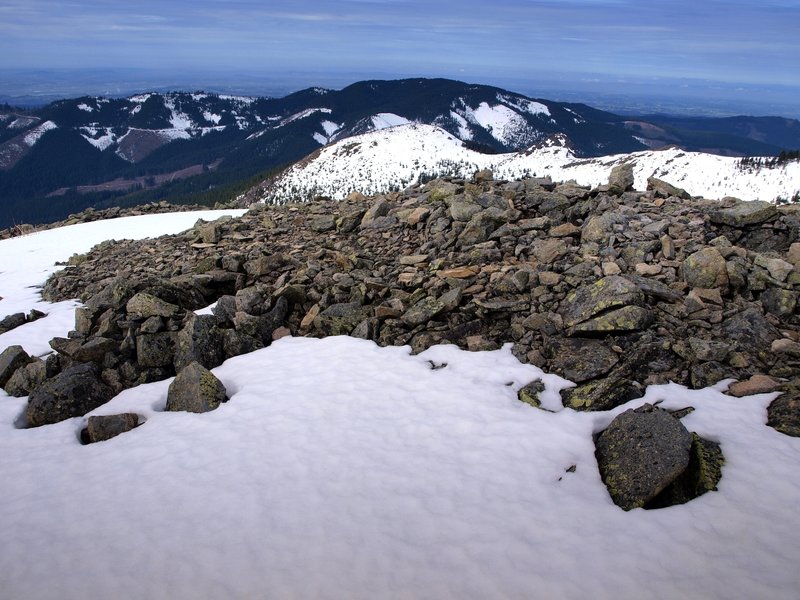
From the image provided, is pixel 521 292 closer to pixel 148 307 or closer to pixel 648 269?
pixel 648 269

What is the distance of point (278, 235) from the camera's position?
19.5 m

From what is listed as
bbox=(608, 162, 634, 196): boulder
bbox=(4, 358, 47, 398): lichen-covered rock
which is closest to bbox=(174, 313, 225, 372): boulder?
bbox=(4, 358, 47, 398): lichen-covered rock

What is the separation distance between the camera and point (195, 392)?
9836 mm

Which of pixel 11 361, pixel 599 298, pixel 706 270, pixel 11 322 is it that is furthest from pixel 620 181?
pixel 11 322

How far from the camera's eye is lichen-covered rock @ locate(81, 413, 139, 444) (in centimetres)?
909

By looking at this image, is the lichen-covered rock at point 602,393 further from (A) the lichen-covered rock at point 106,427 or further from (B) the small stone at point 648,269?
(A) the lichen-covered rock at point 106,427

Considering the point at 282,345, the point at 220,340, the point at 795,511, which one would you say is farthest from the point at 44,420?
the point at 795,511

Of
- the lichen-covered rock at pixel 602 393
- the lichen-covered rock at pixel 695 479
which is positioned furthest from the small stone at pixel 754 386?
the lichen-covered rock at pixel 695 479

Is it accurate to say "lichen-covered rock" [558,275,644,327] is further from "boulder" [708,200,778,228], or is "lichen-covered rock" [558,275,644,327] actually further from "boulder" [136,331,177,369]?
"boulder" [136,331,177,369]

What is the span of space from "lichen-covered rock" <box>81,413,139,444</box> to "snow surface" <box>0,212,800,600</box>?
288mm

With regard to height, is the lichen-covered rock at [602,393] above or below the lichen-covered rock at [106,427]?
above

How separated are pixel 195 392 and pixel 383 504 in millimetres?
5128

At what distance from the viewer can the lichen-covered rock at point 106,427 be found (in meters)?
9.09

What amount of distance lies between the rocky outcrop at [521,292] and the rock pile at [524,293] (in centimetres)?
4
